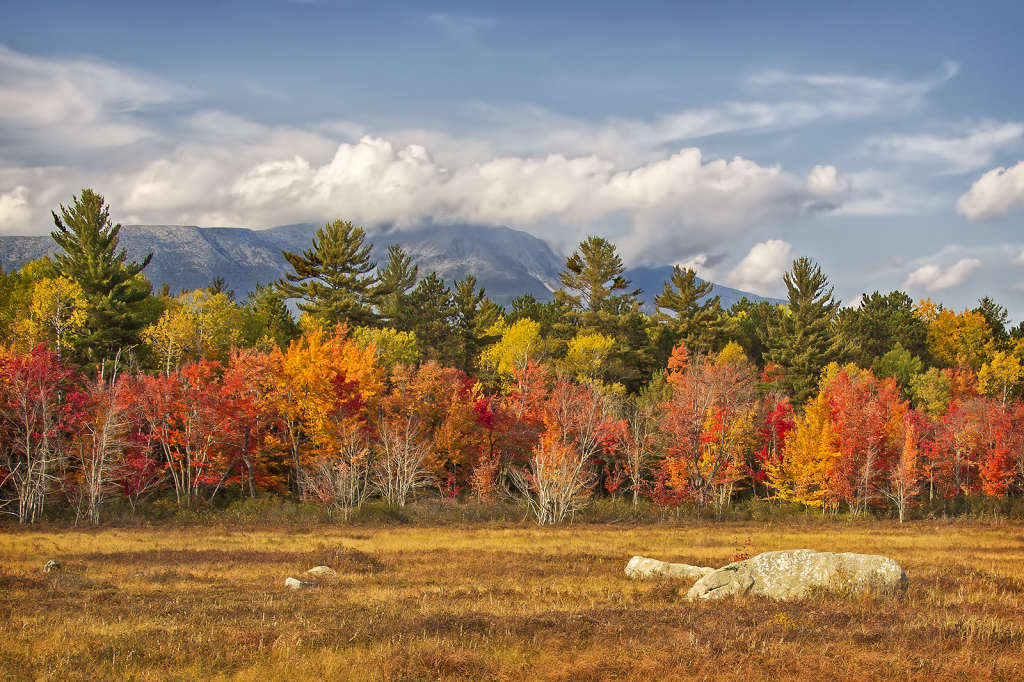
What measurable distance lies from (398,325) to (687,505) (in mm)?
40319

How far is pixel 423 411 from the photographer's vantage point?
2141 inches

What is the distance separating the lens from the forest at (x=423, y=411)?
43344mm

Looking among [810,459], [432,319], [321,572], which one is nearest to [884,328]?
[810,459]

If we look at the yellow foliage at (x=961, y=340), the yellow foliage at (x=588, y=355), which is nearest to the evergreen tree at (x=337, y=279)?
the yellow foliage at (x=588, y=355)

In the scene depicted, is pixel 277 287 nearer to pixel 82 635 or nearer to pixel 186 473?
pixel 186 473

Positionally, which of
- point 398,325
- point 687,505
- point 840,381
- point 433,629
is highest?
point 398,325

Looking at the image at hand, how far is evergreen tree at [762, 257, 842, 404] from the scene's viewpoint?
2970 inches

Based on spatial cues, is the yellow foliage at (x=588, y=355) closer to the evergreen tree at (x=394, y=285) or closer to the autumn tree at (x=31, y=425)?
the evergreen tree at (x=394, y=285)

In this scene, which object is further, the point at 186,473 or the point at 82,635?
the point at 186,473

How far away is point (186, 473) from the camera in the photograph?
47281 mm

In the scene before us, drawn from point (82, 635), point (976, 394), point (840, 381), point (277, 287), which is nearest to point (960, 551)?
point (840, 381)

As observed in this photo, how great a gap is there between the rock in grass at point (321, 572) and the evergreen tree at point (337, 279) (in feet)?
173

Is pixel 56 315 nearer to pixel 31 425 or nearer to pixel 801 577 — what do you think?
pixel 31 425

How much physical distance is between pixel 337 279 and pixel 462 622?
221ft
